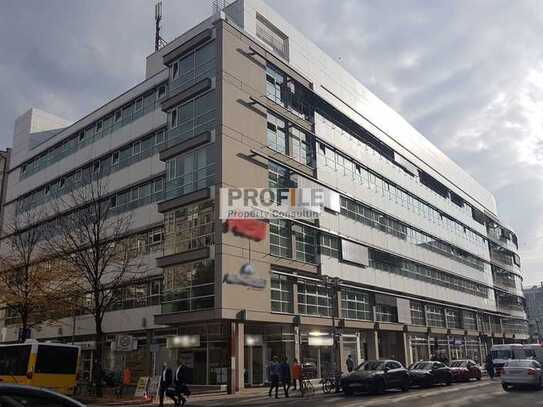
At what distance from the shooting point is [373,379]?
23.5 m

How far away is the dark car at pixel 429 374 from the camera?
28.4 m

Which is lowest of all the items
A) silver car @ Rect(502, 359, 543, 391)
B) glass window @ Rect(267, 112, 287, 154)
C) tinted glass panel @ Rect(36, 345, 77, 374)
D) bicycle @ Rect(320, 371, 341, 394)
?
bicycle @ Rect(320, 371, 341, 394)

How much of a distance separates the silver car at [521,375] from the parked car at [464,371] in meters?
9.03

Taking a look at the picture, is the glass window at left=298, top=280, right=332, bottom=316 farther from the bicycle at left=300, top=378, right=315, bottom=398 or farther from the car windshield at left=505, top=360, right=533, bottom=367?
the car windshield at left=505, top=360, right=533, bottom=367

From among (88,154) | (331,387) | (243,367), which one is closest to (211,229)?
(243,367)

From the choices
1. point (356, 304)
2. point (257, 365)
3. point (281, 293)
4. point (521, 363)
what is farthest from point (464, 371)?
point (257, 365)

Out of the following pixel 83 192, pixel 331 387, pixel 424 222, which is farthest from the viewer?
pixel 424 222

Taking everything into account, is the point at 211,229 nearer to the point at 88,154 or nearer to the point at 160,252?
the point at 160,252

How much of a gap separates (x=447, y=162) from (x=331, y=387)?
4645 cm

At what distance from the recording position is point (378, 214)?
46.6 metres

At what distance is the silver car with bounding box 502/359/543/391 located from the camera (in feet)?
79.6

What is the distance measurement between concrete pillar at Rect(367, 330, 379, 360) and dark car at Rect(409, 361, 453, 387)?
38.2 ft

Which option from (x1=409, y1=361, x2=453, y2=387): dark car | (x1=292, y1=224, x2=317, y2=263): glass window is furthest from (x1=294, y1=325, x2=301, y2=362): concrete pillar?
(x1=409, y1=361, x2=453, y2=387): dark car

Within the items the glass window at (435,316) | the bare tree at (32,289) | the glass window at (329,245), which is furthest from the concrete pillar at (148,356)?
the glass window at (435,316)
